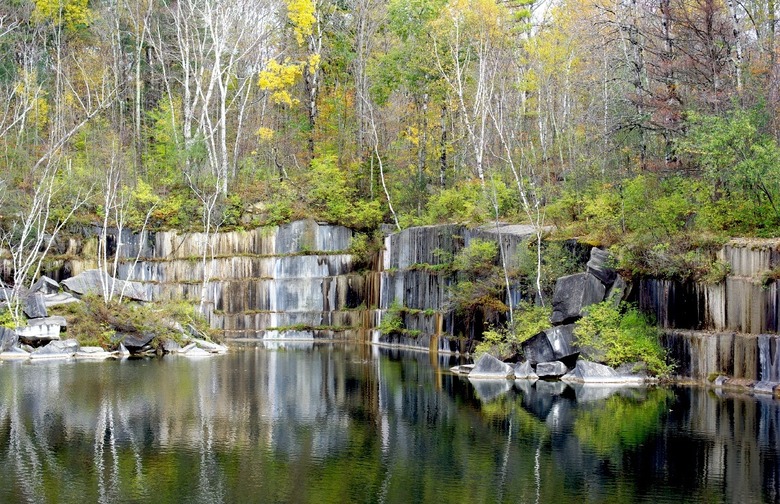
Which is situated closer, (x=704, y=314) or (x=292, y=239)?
(x=704, y=314)

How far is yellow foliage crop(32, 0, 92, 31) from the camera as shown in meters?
61.6

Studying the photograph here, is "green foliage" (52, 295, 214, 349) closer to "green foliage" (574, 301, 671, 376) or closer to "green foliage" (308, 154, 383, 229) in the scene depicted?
"green foliage" (308, 154, 383, 229)

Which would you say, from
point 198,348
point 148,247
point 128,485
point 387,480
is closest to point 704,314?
point 387,480

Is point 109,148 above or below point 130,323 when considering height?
above

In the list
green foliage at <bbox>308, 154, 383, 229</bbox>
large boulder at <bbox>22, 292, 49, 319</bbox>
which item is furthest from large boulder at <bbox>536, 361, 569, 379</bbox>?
green foliage at <bbox>308, 154, 383, 229</bbox>

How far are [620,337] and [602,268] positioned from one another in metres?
3.08

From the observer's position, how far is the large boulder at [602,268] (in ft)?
112

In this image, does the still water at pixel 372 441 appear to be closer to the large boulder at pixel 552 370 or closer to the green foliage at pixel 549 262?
the large boulder at pixel 552 370

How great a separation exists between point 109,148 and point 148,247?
299 inches

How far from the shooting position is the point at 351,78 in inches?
2514

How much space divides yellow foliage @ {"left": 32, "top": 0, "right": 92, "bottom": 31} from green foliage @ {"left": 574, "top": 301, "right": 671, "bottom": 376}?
42638 mm

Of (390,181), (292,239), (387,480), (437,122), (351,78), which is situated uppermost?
(351,78)

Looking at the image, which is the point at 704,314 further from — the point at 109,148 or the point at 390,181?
the point at 109,148

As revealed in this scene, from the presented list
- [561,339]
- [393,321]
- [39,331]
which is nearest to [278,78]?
[393,321]
